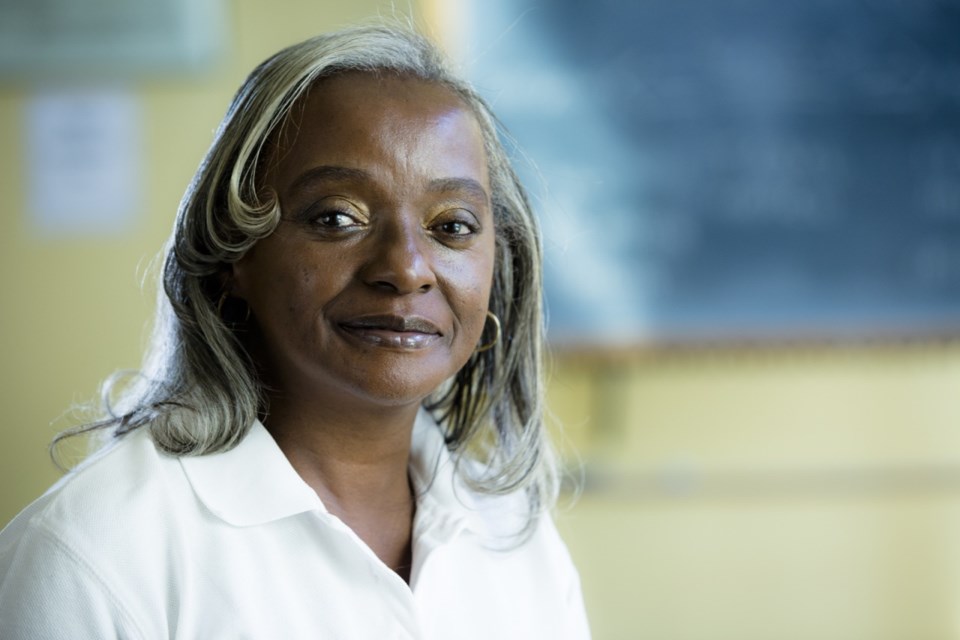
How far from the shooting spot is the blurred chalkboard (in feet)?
7.71

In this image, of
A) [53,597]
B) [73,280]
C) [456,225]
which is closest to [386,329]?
[456,225]

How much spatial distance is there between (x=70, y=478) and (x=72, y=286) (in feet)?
5.55

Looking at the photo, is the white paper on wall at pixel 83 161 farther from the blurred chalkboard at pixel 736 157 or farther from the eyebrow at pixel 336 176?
the eyebrow at pixel 336 176

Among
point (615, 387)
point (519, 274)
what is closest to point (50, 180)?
point (615, 387)

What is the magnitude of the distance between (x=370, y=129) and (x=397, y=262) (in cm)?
14

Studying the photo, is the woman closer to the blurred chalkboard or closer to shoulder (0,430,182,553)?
shoulder (0,430,182,553)

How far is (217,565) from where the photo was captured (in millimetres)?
929

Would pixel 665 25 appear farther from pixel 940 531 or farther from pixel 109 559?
pixel 109 559

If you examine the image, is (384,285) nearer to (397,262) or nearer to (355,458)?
(397,262)

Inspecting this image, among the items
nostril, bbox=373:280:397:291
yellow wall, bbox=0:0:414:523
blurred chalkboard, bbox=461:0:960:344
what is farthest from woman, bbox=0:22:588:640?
yellow wall, bbox=0:0:414:523

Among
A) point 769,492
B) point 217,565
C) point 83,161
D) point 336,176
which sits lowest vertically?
point 769,492

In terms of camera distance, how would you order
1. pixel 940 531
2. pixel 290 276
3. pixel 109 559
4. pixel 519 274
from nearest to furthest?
pixel 109 559
pixel 290 276
pixel 519 274
pixel 940 531

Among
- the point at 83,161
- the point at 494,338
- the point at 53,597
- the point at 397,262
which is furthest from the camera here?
the point at 83,161

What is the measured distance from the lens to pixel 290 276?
989 mm
